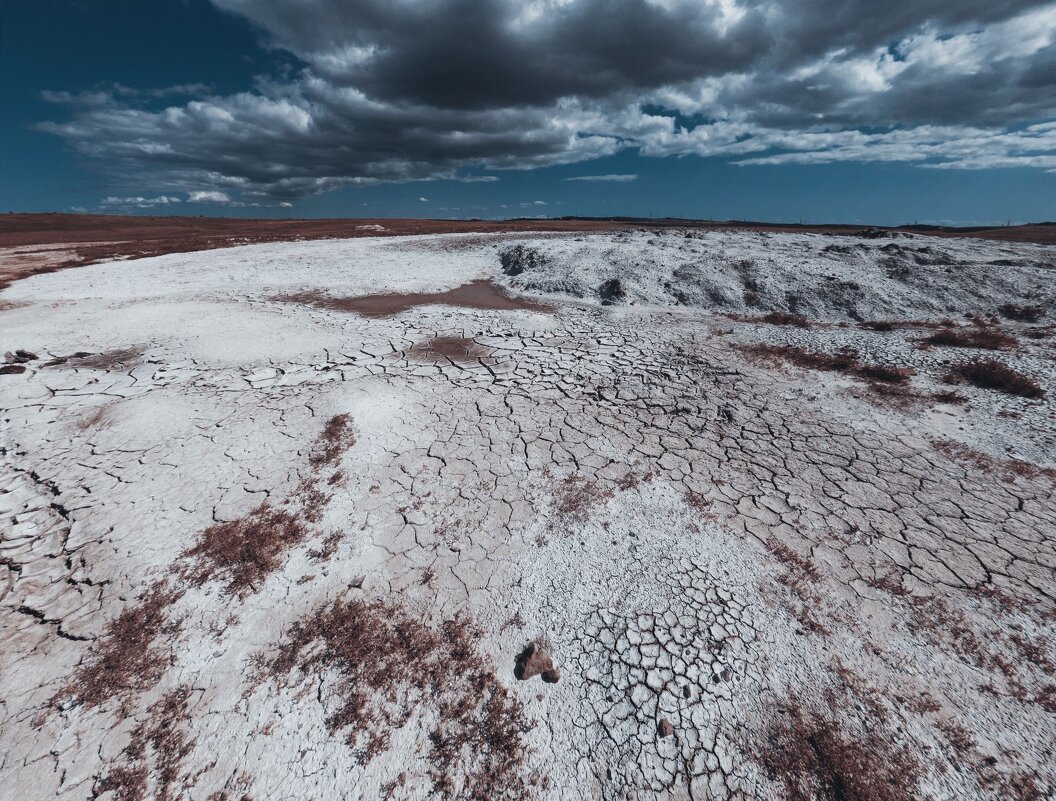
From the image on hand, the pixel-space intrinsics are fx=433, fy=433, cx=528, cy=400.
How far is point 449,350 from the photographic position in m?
9.95

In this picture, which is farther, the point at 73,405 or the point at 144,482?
the point at 73,405

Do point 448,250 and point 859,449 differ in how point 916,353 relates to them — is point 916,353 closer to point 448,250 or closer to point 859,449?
point 859,449

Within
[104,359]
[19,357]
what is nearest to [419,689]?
[104,359]

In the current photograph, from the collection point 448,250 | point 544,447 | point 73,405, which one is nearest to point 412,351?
point 544,447

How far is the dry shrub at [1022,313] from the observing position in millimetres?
11992

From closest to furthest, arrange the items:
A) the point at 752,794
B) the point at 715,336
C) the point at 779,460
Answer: the point at 752,794 < the point at 779,460 < the point at 715,336

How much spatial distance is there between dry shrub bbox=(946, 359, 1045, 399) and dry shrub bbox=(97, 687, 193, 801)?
12181mm

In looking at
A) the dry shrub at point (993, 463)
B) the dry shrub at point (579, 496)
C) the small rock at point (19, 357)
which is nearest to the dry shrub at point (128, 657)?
the dry shrub at point (579, 496)

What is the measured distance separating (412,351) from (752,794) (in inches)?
350

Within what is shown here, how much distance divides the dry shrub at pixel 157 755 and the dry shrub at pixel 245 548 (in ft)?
3.49

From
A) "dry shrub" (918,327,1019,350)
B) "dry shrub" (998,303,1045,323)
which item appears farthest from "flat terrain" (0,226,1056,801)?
"dry shrub" (998,303,1045,323)

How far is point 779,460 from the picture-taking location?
6176mm

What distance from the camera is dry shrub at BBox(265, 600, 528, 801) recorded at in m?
3.09

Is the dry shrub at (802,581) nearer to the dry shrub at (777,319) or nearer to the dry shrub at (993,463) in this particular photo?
the dry shrub at (993,463)
